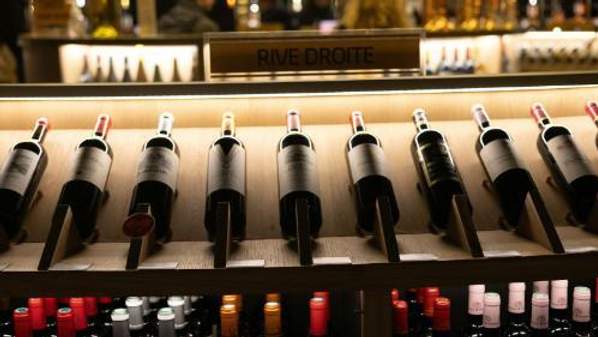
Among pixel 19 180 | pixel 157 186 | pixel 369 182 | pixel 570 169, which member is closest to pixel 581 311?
pixel 570 169

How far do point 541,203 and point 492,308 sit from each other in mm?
294

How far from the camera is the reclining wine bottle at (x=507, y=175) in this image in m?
1.49

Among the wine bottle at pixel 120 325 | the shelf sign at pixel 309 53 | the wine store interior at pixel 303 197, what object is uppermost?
the shelf sign at pixel 309 53

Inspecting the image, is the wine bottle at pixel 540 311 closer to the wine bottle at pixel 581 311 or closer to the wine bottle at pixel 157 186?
the wine bottle at pixel 581 311

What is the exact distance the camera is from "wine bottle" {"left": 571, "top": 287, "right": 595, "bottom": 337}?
1.57 metres

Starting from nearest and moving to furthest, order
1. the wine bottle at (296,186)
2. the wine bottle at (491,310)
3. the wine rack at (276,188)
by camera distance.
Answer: the wine rack at (276,188) < the wine bottle at (296,186) < the wine bottle at (491,310)

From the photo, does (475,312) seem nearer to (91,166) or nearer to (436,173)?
(436,173)

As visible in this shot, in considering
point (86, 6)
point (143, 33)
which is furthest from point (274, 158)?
point (86, 6)

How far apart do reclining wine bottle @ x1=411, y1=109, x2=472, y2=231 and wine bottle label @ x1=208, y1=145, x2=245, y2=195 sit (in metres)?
0.38

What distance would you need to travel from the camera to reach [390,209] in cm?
137

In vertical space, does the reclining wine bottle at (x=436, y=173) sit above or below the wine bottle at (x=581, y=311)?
above

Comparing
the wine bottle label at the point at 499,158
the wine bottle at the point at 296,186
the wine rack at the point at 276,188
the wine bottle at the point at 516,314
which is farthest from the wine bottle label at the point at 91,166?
the wine bottle at the point at 516,314

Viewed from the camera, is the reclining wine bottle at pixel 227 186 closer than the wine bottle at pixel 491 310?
Yes

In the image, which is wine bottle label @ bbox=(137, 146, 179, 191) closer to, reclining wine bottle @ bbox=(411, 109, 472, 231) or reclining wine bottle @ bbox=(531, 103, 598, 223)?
reclining wine bottle @ bbox=(411, 109, 472, 231)
